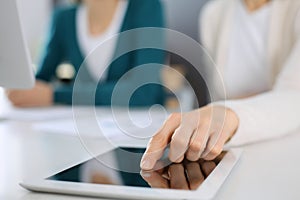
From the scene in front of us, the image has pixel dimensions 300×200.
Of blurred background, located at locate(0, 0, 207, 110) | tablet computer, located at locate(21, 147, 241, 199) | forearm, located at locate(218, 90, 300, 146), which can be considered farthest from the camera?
blurred background, located at locate(0, 0, 207, 110)

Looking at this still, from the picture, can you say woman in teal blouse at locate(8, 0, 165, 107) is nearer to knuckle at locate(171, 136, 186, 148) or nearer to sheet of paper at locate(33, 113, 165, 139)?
sheet of paper at locate(33, 113, 165, 139)

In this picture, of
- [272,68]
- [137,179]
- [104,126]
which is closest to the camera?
[137,179]

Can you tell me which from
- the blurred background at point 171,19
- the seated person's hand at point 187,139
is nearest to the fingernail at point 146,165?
the seated person's hand at point 187,139

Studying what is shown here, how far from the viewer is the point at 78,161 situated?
0.75 m

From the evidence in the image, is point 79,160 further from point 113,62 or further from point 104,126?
point 113,62

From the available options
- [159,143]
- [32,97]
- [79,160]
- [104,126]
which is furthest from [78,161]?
[32,97]

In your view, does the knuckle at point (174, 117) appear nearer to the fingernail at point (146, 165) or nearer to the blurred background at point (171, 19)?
the fingernail at point (146, 165)

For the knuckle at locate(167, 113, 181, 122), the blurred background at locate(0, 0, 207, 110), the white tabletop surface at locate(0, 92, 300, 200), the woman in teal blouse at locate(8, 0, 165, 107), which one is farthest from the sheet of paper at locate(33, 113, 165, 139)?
the blurred background at locate(0, 0, 207, 110)

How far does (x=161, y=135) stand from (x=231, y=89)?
0.81 metres

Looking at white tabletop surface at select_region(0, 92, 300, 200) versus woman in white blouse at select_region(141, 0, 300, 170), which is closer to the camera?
white tabletop surface at select_region(0, 92, 300, 200)

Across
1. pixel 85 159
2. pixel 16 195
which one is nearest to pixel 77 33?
pixel 85 159

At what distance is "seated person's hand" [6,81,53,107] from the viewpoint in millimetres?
1414

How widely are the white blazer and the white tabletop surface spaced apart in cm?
3

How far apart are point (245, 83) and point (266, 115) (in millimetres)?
551
